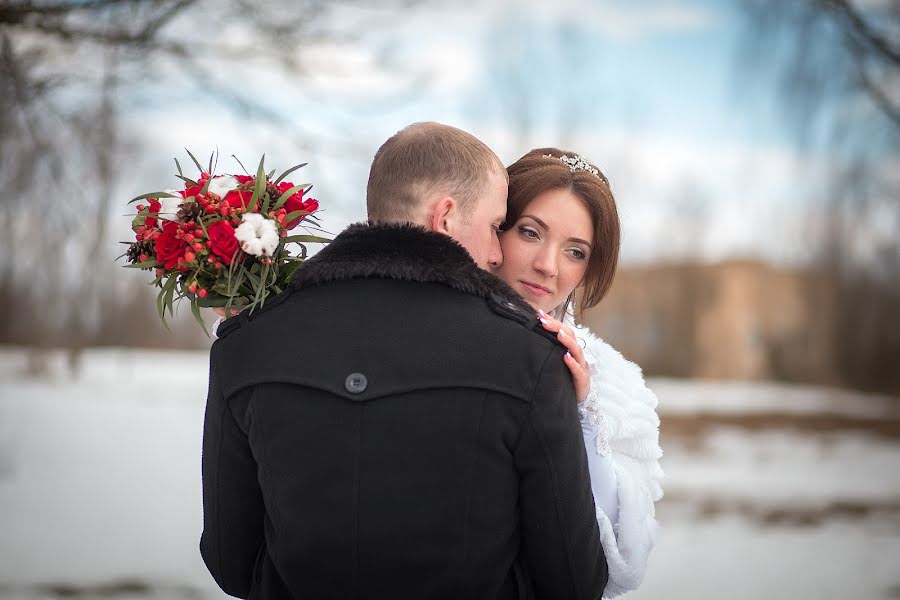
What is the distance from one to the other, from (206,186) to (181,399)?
1422 centimetres

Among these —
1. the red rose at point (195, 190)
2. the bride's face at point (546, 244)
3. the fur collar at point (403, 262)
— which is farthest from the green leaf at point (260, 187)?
the bride's face at point (546, 244)

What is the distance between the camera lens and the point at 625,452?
2199 mm

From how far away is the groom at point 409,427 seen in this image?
1.66 m

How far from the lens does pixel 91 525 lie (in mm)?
7328

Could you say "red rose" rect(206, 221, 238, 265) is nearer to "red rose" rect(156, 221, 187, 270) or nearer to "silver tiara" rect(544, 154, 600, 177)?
"red rose" rect(156, 221, 187, 270)

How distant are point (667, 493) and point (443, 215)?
895cm

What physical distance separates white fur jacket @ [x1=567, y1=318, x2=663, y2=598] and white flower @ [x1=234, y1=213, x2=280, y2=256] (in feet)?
2.55

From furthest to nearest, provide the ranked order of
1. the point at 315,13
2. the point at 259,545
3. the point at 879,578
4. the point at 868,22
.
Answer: the point at 879,578
the point at 315,13
the point at 868,22
the point at 259,545

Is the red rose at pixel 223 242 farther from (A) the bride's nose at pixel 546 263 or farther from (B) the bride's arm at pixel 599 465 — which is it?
(A) the bride's nose at pixel 546 263

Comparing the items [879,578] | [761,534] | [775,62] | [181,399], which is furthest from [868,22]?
[181,399]

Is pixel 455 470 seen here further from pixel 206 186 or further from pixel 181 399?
pixel 181 399

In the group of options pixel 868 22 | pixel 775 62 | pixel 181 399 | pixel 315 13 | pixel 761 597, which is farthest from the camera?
pixel 181 399

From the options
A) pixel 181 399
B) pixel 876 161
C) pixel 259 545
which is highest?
pixel 876 161

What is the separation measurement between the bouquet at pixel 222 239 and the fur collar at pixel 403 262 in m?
0.20
